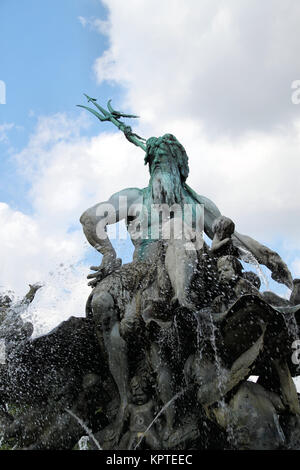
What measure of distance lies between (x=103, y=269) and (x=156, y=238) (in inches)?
27.8

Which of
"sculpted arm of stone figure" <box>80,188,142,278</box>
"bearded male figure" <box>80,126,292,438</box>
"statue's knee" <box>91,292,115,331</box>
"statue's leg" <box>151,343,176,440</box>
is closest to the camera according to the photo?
"statue's leg" <box>151,343,176,440</box>

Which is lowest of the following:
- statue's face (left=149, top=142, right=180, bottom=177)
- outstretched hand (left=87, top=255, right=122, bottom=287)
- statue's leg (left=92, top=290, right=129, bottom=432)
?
statue's leg (left=92, top=290, right=129, bottom=432)

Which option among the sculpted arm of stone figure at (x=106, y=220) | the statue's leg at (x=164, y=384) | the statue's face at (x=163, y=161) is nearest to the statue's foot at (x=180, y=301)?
the statue's leg at (x=164, y=384)

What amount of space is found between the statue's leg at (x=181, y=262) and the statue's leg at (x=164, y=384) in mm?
501

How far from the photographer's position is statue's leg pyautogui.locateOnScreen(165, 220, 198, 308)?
4.24 metres

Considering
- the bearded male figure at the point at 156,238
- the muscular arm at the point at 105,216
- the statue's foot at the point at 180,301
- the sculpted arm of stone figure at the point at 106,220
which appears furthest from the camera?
the muscular arm at the point at 105,216

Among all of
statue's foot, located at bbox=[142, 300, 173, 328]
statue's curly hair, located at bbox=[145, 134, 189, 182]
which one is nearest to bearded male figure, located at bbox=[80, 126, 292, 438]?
statue's curly hair, located at bbox=[145, 134, 189, 182]

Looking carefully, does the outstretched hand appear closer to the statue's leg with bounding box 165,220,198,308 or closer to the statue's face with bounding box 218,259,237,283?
the statue's leg with bounding box 165,220,198,308

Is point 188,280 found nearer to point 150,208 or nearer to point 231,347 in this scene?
point 231,347

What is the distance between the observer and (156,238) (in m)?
5.36

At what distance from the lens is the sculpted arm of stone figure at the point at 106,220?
5156 millimetres

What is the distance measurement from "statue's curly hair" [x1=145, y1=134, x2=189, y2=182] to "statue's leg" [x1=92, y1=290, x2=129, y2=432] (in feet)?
7.16

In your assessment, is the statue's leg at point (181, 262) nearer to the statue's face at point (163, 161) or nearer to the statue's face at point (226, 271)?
the statue's face at point (226, 271)

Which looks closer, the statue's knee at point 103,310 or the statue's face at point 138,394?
the statue's face at point 138,394
